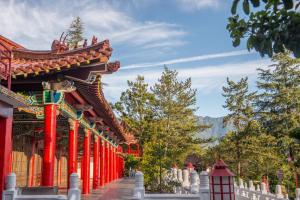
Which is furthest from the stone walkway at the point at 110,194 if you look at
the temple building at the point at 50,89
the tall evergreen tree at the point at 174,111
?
the tall evergreen tree at the point at 174,111

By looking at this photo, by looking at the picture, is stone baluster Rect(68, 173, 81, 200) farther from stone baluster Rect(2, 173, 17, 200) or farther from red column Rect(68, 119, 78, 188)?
red column Rect(68, 119, 78, 188)

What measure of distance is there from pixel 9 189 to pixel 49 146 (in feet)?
5.09

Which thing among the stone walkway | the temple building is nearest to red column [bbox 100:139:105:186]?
the stone walkway

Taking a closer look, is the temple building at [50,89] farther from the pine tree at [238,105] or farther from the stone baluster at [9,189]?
the pine tree at [238,105]

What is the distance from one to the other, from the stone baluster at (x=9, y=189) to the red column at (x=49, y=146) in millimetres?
1034

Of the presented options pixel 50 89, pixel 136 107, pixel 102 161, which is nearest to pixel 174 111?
pixel 136 107

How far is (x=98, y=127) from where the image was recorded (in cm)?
1998

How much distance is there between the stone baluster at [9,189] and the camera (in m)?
7.53

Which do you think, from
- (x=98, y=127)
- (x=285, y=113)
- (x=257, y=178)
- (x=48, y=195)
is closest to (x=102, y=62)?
(x=48, y=195)

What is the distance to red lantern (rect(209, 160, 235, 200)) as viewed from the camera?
25.8 feet

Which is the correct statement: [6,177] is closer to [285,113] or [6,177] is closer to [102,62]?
[102,62]

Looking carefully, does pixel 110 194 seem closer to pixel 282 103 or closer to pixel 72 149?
pixel 72 149

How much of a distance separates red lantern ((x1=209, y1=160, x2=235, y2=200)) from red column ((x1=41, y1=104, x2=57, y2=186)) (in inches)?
166

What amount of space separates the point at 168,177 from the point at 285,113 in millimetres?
21941
